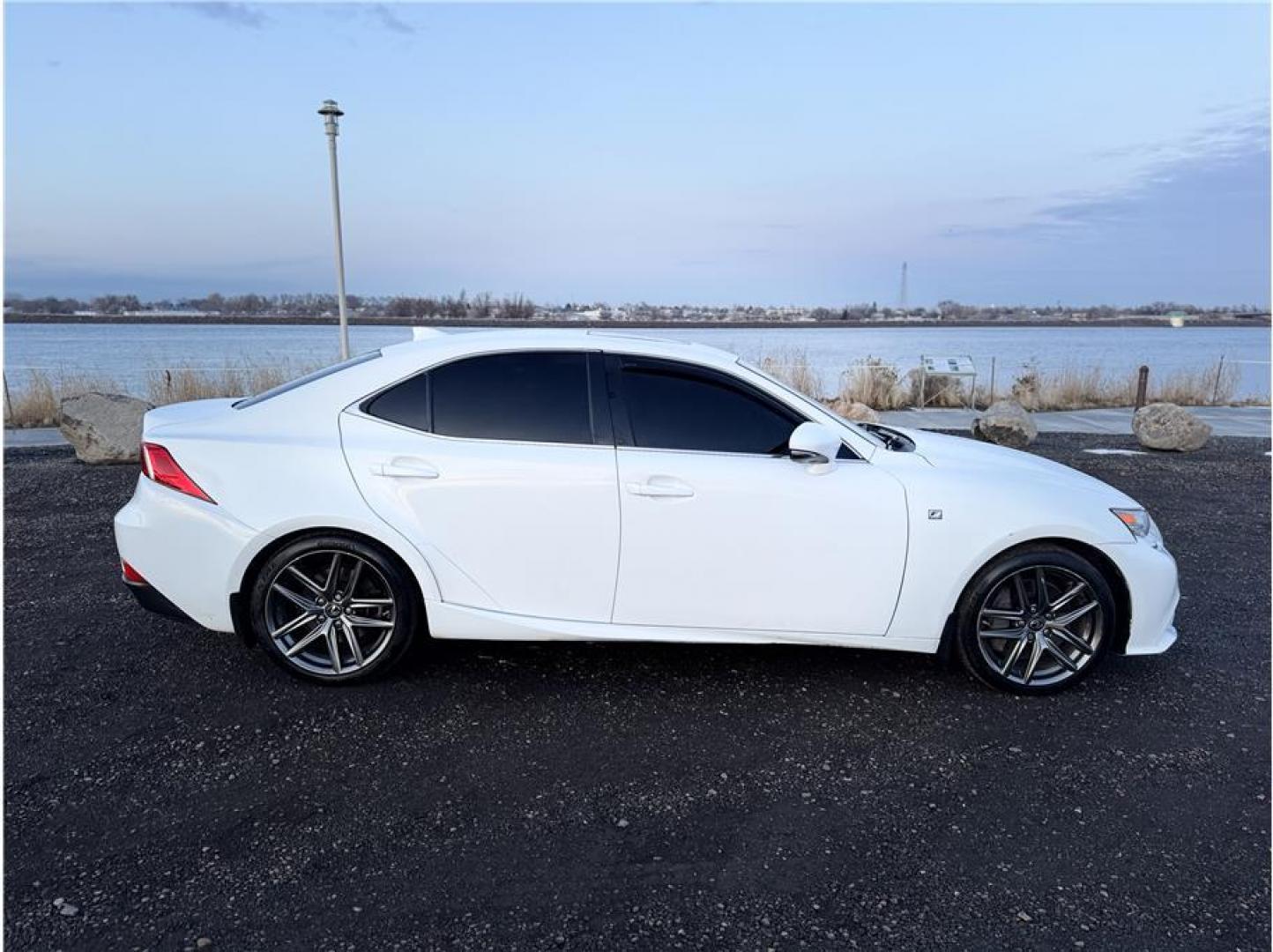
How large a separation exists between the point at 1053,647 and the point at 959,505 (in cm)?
85

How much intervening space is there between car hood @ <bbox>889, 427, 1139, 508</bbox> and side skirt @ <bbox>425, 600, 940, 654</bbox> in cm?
105

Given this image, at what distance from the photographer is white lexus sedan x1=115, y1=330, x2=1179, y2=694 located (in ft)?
12.2

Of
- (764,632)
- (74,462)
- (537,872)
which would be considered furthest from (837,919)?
(74,462)

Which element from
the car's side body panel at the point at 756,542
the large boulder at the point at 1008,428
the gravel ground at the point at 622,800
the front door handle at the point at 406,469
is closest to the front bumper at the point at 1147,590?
the gravel ground at the point at 622,800

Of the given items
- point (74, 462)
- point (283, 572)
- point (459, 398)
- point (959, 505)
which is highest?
point (459, 398)

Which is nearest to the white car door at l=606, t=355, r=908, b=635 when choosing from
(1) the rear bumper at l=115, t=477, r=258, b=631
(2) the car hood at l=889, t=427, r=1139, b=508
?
(2) the car hood at l=889, t=427, r=1139, b=508

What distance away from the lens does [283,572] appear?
150 inches

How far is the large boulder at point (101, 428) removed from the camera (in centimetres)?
945

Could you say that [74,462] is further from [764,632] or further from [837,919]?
[837,919]

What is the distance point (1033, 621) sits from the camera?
392 cm

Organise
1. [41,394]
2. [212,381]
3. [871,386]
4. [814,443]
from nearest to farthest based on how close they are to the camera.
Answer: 1. [814,443]
2. [41,394]
3. [212,381]
4. [871,386]

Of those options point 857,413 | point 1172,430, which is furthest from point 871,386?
point 1172,430

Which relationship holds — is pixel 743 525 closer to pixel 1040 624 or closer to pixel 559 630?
pixel 559 630

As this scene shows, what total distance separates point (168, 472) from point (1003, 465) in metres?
4.00
